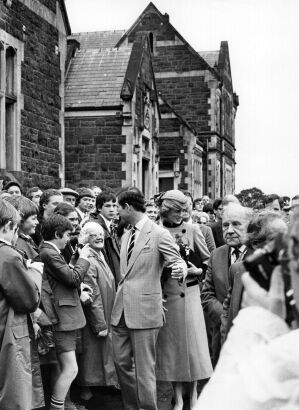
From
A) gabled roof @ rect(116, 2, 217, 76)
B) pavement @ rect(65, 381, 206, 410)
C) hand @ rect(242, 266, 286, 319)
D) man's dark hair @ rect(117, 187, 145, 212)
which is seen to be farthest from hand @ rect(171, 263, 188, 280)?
gabled roof @ rect(116, 2, 217, 76)

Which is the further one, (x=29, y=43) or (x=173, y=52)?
(x=173, y=52)

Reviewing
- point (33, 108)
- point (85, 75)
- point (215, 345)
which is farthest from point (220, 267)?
point (85, 75)

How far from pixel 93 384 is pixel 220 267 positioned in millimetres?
2406

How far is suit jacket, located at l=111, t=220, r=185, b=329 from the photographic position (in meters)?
6.82

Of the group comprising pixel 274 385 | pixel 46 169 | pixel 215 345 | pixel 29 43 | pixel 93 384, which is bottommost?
pixel 93 384

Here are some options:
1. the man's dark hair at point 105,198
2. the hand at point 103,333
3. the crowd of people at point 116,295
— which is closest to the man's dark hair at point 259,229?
the crowd of people at point 116,295

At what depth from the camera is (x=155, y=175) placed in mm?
23188

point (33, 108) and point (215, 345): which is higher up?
point (33, 108)

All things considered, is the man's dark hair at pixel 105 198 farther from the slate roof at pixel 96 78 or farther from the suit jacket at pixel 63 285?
the slate roof at pixel 96 78

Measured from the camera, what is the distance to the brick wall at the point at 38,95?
15180 millimetres

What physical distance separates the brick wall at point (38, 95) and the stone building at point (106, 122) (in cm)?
246

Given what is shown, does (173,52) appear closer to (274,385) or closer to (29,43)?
(29,43)

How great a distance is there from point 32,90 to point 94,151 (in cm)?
431

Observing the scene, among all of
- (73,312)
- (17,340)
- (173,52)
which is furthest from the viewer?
(173,52)
